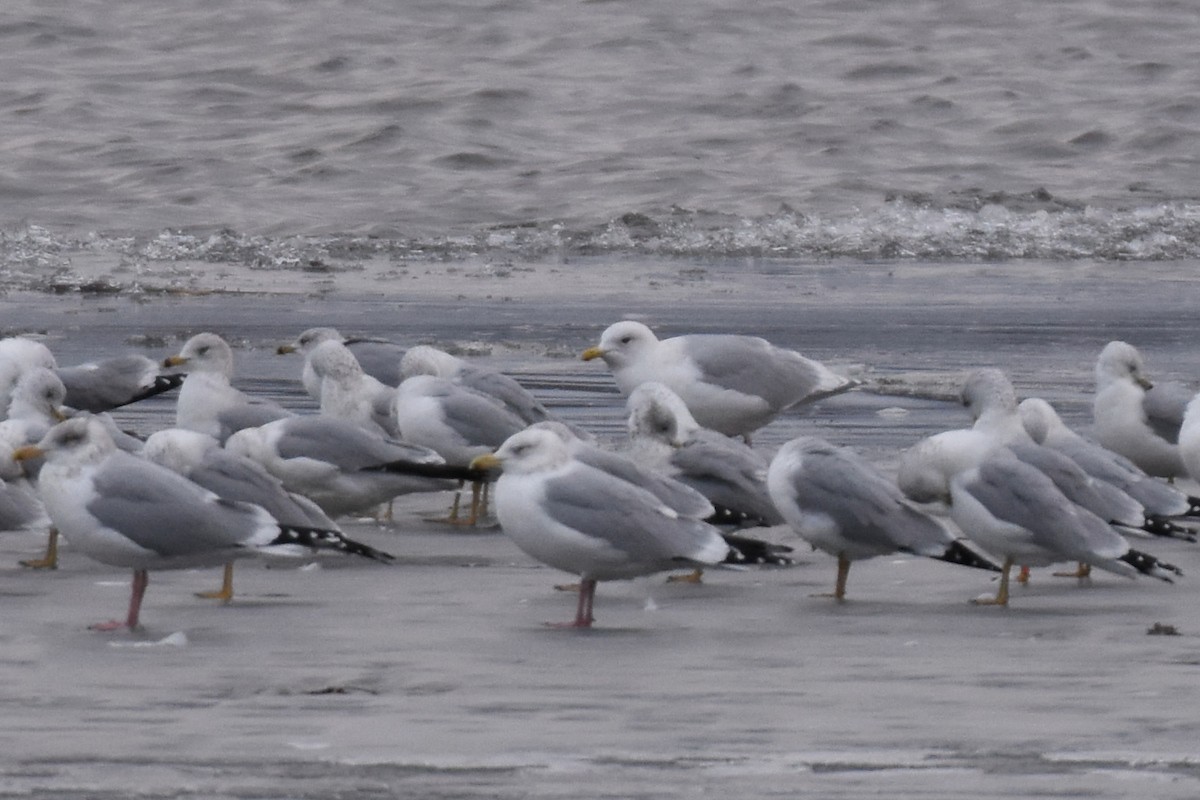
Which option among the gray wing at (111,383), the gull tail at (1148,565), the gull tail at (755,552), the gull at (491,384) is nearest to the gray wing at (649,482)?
the gull tail at (755,552)

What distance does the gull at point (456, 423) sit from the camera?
29.8ft

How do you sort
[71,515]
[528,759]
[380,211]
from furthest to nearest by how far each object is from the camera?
1. [380,211]
2. [71,515]
3. [528,759]

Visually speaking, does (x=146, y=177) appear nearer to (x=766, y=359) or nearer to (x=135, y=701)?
(x=766, y=359)

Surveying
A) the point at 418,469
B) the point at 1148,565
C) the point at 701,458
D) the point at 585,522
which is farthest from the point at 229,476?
the point at 1148,565

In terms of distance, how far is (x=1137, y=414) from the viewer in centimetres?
964

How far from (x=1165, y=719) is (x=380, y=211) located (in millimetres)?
17618

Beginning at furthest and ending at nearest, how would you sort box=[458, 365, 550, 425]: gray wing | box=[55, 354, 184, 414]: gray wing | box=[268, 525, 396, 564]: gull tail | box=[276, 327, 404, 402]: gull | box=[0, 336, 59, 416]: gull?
box=[276, 327, 404, 402]: gull < box=[55, 354, 184, 414]: gray wing < box=[0, 336, 59, 416]: gull < box=[458, 365, 550, 425]: gray wing < box=[268, 525, 396, 564]: gull tail

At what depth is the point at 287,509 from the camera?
745cm

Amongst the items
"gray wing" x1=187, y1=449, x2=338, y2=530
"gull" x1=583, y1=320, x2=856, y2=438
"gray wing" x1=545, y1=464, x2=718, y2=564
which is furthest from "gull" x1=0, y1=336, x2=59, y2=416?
"gray wing" x1=545, y1=464, x2=718, y2=564

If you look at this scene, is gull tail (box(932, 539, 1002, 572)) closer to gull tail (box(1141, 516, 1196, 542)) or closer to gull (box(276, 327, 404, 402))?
gull tail (box(1141, 516, 1196, 542))

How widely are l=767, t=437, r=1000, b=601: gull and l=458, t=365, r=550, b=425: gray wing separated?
2.07m

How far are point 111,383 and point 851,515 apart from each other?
427 centimetres

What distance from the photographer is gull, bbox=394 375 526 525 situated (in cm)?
908

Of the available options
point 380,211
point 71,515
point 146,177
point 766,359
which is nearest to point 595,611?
point 71,515
